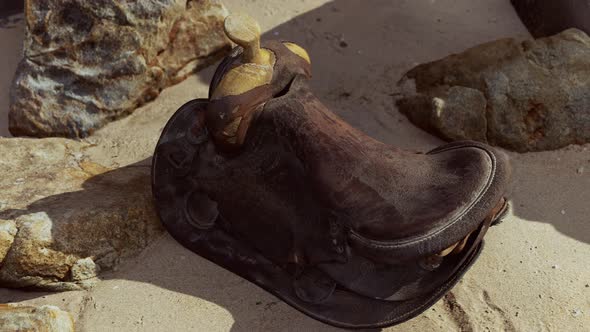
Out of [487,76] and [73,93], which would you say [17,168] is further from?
[487,76]

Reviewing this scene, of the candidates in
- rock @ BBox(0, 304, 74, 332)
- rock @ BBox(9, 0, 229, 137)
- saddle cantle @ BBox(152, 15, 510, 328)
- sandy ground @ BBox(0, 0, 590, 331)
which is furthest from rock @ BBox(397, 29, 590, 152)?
rock @ BBox(0, 304, 74, 332)

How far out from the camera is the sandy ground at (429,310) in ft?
9.53

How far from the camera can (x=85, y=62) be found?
13.0ft

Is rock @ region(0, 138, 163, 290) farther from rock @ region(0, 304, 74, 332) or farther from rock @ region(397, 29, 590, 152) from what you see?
rock @ region(397, 29, 590, 152)

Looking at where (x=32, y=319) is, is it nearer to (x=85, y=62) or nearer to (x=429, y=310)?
(x=429, y=310)

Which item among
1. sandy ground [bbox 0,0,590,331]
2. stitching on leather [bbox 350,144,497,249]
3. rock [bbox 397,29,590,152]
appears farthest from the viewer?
rock [bbox 397,29,590,152]

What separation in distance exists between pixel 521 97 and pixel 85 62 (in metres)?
2.35

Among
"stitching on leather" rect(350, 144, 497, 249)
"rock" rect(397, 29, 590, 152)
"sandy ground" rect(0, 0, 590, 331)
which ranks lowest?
"sandy ground" rect(0, 0, 590, 331)

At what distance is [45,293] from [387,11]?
9.56 ft

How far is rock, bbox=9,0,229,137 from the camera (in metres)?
3.91

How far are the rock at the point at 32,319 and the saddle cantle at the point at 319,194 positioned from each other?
2.25ft

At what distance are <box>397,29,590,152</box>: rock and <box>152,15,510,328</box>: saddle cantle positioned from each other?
3.26 ft

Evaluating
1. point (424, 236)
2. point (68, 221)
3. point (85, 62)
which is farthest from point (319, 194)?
point (85, 62)

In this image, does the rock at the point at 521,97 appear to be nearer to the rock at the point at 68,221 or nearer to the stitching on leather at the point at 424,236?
the stitching on leather at the point at 424,236
